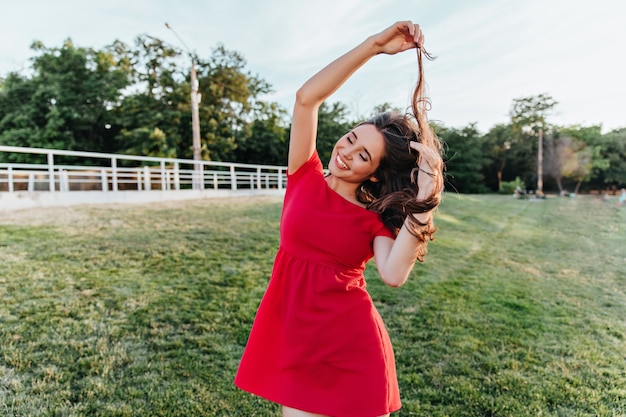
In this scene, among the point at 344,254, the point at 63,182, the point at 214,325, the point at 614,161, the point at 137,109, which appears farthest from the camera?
the point at 614,161

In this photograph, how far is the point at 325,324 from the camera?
1265 millimetres

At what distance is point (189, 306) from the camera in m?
3.68

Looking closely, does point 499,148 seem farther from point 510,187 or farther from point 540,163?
point 510,187

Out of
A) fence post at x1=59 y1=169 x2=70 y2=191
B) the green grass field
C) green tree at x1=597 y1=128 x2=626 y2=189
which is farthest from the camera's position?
green tree at x1=597 y1=128 x2=626 y2=189

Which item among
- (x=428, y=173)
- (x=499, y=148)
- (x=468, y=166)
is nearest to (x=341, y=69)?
(x=428, y=173)

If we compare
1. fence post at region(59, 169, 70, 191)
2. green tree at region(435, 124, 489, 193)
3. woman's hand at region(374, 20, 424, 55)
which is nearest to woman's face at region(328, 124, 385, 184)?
woman's hand at region(374, 20, 424, 55)

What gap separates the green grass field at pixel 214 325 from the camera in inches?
99.3

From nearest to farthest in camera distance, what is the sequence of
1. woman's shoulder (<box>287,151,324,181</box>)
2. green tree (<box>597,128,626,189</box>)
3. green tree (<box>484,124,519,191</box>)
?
woman's shoulder (<box>287,151,324,181</box>) < green tree (<box>597,128,626,189</box>) < green tree (<box>484,124,519,191</box>)

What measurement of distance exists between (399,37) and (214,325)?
2.77 m

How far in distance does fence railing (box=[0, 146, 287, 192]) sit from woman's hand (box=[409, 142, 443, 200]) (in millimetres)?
7766

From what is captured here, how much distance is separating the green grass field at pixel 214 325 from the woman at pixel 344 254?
Answer: 132cm

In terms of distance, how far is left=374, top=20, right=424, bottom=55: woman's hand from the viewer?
1.20 meters

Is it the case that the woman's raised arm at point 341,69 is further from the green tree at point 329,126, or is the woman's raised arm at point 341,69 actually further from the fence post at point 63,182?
the green tree at point 329,126

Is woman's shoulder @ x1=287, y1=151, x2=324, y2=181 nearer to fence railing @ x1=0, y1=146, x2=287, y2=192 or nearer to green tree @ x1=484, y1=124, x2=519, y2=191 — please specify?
fence railing @ x1=0, y1=146, x2=287, y2=192
